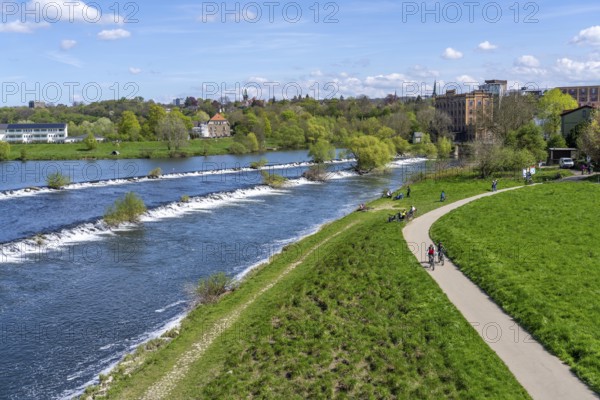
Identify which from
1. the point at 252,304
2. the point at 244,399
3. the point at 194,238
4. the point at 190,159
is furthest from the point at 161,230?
the point at 190,159

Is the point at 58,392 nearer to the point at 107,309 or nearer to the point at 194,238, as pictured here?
the point at 107,309

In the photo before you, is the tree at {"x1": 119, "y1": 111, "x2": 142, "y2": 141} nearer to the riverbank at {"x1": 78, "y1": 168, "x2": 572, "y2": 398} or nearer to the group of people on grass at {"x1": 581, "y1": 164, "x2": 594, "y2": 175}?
the group of people on grass at {"x1": 581, "y1": 164, "x2": 594, "y2": 175}

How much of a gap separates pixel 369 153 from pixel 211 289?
68996mm

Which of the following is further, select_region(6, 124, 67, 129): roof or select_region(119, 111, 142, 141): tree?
select_region(6, 124, 67, 129): roof

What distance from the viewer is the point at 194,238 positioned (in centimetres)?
4509

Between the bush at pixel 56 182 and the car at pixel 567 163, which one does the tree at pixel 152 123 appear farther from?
the car at pixel 567 163

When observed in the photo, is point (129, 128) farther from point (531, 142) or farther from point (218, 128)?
point (531, 142)

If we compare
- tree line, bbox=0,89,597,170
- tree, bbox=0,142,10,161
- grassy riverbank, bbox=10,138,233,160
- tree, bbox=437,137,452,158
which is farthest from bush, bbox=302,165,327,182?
tree, bbox=0,142,10,161

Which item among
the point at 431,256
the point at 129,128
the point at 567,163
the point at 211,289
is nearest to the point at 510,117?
the point at 567,163

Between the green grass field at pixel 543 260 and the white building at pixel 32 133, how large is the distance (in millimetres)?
155237

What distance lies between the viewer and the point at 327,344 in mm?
22344

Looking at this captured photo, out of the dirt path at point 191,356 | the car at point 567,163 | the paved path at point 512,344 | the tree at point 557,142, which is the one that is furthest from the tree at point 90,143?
the paved path at point 512,344

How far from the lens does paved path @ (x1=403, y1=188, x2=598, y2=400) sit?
17266mm

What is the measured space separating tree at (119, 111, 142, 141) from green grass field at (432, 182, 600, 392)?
128 meters
